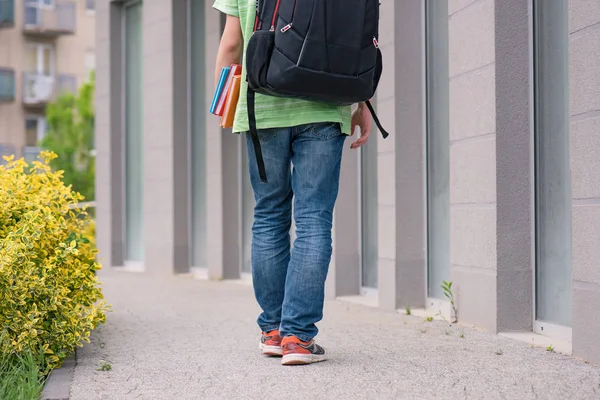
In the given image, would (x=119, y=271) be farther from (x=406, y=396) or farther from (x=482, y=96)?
(x=406, y=396)

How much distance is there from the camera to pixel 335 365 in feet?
14.8

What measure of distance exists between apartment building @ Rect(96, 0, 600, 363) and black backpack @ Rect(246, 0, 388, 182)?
3.55 ft

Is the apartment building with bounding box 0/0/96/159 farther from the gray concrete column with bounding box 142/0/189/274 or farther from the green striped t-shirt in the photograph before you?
the green striped t-shirt

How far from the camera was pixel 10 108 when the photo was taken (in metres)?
43.2

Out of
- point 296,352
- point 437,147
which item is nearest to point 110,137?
point 437,147

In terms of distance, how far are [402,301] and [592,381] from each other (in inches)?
115

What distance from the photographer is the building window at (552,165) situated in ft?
17.4

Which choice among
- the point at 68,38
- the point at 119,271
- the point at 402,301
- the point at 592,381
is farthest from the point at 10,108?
the point at 592,381

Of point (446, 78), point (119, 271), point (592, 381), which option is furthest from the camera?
point (119, 271)

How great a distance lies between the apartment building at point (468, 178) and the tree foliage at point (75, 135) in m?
30.9

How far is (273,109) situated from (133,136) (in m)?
8.48

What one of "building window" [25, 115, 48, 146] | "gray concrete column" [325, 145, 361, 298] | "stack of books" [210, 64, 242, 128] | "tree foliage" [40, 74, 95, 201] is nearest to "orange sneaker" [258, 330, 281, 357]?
"stack of books" [210, 64, 242, 128]

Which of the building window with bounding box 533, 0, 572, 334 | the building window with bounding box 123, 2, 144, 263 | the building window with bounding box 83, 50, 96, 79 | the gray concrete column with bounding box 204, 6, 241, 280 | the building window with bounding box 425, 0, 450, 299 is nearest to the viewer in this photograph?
the building window with bounding box 533, 0, 572, 334

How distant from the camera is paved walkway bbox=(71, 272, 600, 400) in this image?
396 cm
